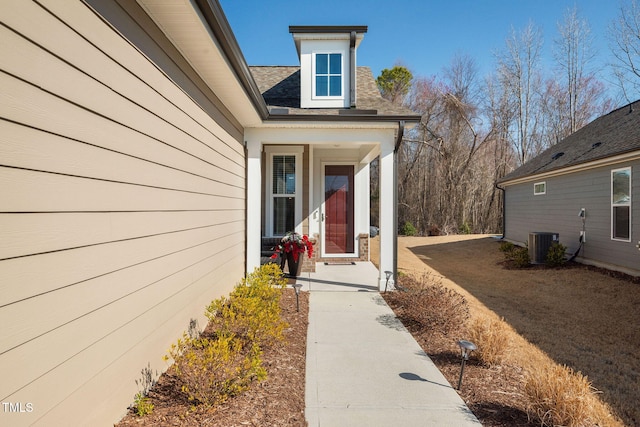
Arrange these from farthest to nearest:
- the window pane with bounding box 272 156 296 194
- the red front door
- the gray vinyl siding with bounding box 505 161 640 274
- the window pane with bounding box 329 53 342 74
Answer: the red front door
the window pane with bounding box 272 156 296 194
the gray vinyl siding with bounding box 505 161 640 274
the window pane with bounding box 329 53 342 74

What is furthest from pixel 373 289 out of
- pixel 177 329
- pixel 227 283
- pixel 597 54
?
pixel 597 54

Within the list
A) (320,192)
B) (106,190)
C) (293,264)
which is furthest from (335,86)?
(106,190)

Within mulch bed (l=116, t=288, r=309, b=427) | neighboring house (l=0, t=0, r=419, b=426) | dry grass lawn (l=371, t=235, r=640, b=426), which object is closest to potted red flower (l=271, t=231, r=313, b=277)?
neighboring house (l=0, t=0, r=419, b=426)

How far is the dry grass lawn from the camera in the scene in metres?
4.10

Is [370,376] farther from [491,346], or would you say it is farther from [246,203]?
[246,203]

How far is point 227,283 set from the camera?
5156 millimetres

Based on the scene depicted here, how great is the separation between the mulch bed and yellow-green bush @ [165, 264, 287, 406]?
0.25 ft

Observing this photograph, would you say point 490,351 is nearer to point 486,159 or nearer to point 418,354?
point 418,354

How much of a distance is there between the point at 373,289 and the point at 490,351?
320 centimetres

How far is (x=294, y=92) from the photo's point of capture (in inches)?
322

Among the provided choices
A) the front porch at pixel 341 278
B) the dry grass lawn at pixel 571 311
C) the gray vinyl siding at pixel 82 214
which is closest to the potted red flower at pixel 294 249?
the front porch at pixel 341 278

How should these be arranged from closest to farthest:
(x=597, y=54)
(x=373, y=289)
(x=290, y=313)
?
1. (x=290, y=313)
2. (x=373, y=289)
3. (x=597, y=54)

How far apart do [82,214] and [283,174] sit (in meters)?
6.85

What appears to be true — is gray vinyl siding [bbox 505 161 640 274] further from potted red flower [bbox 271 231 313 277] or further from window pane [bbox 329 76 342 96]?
potted red flower [bbox 271 231 313 277]
